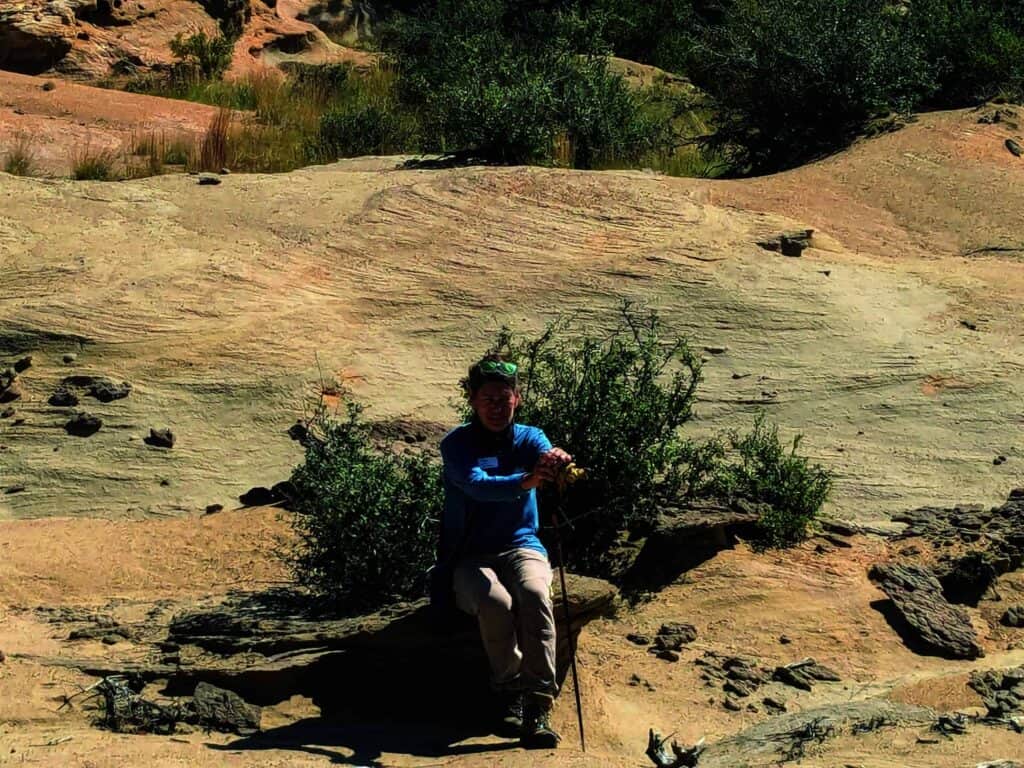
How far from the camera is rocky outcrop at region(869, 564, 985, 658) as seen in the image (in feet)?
21.1

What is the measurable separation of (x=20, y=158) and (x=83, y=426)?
4114 millimetres

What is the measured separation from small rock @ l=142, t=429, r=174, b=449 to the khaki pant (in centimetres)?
355

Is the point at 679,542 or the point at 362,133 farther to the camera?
the point at 362,133

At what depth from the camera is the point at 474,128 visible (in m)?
12.2

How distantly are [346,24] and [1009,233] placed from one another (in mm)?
15853

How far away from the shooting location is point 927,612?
21.7 feet

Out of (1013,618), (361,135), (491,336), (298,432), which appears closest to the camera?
(1013,618)

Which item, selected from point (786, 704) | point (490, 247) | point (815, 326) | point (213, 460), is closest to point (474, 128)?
point (490, 247)

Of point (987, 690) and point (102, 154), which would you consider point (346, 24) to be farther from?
point (987, 690)

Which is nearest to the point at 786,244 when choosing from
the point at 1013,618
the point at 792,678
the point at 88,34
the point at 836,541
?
the point at 836,541

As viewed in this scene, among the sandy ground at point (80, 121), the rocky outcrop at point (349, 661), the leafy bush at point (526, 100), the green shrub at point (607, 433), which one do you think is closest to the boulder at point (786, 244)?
the leafy bush at point (526, 100)

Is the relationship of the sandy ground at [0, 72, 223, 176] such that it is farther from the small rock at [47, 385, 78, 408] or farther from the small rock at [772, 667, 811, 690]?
the small rock at [772, 667, 811, 690]

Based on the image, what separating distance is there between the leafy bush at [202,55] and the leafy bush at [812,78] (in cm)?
676

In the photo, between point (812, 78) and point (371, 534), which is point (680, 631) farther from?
point (812, 78)
